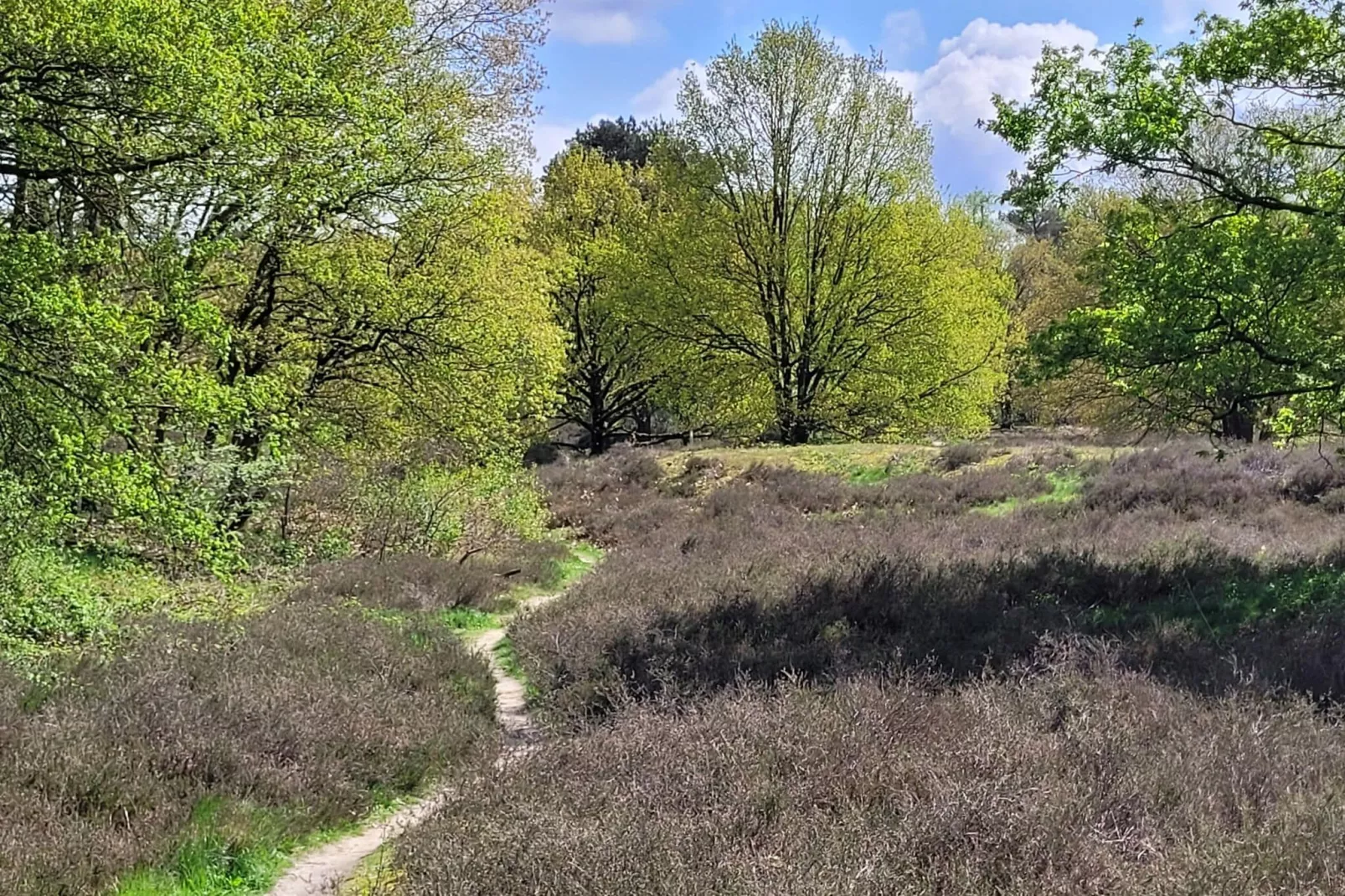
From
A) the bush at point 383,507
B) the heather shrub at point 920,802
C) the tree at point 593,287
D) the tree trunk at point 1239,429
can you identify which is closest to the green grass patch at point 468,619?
the bush at point 383,507

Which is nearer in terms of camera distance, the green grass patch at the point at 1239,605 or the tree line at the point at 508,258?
the tree line at the point at 508,258

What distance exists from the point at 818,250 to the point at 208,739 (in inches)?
858

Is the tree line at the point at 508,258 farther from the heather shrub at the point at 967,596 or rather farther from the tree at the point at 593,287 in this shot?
the heather shrub at the point at 967,596

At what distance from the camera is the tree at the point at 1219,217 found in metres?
9.23

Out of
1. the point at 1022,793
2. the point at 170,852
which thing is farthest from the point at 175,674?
the point at 1022,793

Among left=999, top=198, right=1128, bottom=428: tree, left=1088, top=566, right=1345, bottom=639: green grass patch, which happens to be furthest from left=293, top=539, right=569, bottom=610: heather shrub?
left=999, top=198, right=1128, bottom=428: tree

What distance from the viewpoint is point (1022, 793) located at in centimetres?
454

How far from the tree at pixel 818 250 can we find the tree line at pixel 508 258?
0.29 feet

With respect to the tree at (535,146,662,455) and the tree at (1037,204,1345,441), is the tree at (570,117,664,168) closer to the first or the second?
the tree at (535,146,662,455)

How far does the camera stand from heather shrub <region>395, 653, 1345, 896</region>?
3.98 m

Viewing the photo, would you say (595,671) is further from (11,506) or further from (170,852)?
(11,506)

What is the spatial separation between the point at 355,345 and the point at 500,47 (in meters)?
6.16

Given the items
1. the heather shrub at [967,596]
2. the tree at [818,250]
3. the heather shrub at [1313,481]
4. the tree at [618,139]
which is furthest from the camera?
the tree at [618,139]

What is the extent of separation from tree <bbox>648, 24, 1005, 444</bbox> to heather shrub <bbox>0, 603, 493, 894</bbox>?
1768 centimetres
